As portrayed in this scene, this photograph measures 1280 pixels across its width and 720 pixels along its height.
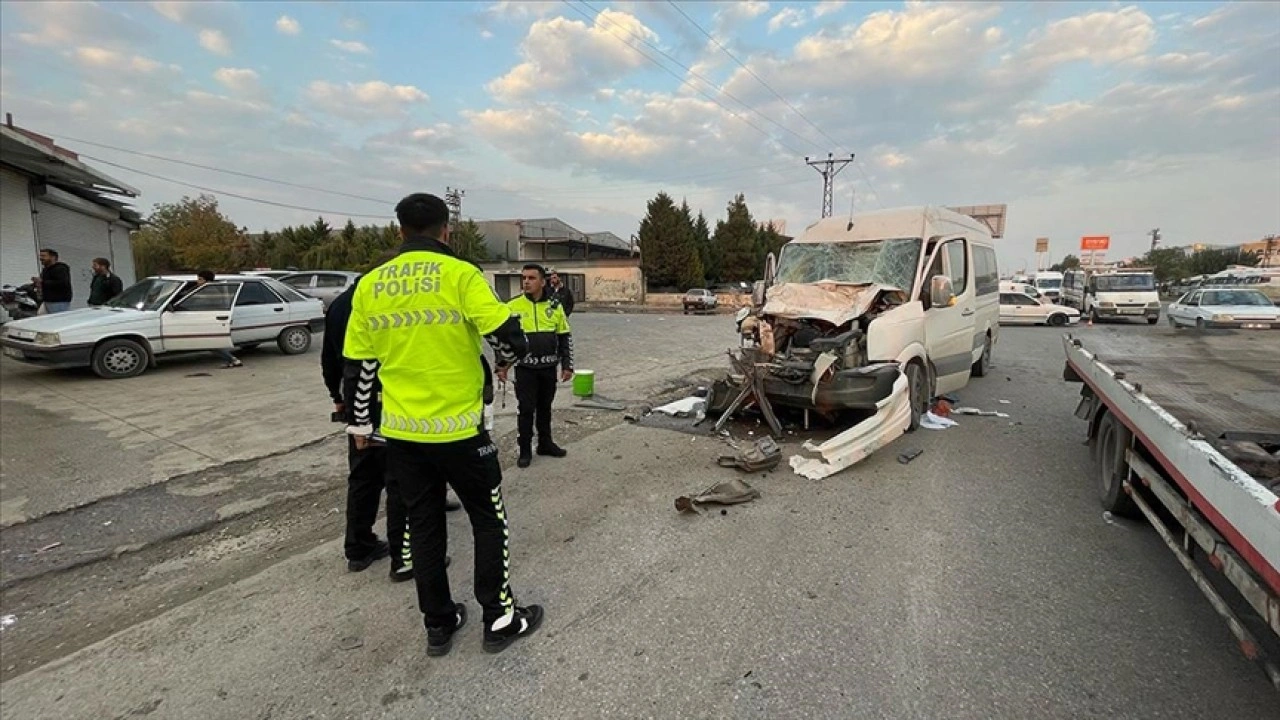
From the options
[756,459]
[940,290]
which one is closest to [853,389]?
[756,459]

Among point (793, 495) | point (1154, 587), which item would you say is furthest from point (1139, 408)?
point (793, 495)

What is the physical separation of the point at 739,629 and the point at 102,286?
39.7 ft

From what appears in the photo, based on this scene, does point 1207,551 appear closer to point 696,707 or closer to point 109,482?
point 696,707

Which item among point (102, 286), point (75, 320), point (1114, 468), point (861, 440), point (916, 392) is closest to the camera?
point (1114, 468)

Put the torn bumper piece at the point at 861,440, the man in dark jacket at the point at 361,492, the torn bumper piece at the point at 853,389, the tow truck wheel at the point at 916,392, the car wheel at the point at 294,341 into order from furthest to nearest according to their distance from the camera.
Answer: the car wheel at the point at 294,341
the tow truck wheel at the point at 916,392
the torn bumper piece at the point at 853,389
the torn bumper piece at the point at 861,440
the man in dark jacket at the point at 361,492

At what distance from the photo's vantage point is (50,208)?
14586 mm

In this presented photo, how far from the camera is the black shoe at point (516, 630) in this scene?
2.56 metres

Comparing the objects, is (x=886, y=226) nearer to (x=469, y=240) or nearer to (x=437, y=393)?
(x=437, y=393)

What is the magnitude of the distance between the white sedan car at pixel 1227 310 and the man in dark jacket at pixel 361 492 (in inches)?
659

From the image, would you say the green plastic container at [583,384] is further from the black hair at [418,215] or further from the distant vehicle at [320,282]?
the distant vehicle at [320,282]

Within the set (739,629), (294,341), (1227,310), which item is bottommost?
(739,629)

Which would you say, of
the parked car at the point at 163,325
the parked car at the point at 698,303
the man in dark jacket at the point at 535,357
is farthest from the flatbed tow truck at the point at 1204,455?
the parked car at the point at 698,303

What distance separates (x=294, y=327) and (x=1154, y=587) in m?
12.4

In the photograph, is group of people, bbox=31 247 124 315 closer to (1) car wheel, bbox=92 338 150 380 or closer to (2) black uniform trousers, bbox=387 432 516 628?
(1) car wheel, bbox=92 338 150 380
